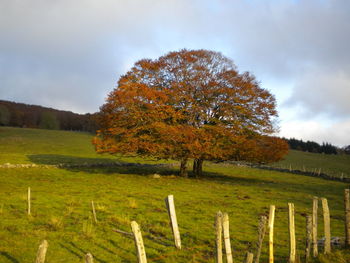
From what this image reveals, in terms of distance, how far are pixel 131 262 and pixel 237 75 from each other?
83.1ft

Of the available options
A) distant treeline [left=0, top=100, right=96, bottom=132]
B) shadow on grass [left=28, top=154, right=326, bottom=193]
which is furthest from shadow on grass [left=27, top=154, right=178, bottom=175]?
distant treeline [left=0, top=100, right=96, bottom=132]

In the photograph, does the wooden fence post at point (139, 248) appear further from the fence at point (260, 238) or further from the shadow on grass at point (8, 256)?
the shadow on grass at point (8, 256)

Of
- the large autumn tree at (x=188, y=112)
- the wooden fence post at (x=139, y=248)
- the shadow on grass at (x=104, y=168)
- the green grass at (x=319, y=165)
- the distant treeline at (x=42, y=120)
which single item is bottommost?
the shadow on grass at (x=104, y=168)

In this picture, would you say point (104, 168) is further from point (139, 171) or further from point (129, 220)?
point (129, 220)

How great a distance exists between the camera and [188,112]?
29609 millimetres

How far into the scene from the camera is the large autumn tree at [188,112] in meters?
28.1

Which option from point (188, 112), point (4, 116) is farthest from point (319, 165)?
point (4, 116)

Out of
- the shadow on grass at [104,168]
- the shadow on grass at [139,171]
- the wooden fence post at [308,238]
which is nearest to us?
the wooden fence post at [308,238]

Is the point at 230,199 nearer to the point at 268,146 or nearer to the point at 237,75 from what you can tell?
the point at 268,146

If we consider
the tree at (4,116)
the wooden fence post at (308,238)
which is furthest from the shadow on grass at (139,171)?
the tree at (4,116)

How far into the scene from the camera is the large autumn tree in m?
28.1

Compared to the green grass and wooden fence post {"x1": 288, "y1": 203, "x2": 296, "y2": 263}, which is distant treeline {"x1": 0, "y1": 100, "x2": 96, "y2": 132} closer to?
the green grass

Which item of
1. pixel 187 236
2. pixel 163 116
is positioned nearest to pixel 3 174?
pixel 163 116

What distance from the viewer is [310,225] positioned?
8984 millimetres
